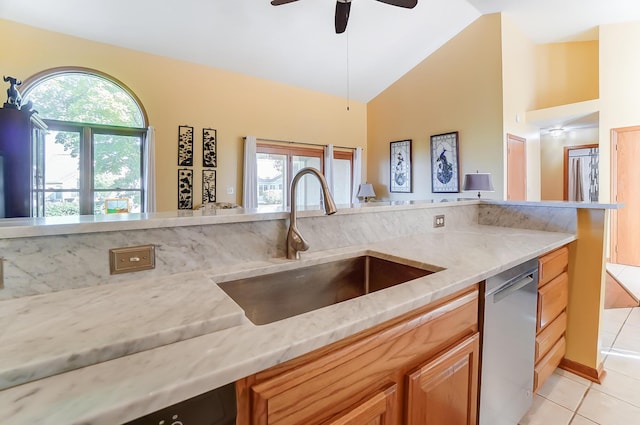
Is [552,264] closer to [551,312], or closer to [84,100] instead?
[551,312]

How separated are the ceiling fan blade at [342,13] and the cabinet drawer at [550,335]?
3.28 m

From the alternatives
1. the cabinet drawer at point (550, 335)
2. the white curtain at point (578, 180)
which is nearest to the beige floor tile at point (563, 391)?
the cabinet drawer at point (550, 335)

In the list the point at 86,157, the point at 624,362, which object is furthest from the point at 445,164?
the point at 86,157

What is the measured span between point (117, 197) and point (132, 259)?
4.09 metres

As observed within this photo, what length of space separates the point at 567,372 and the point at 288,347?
2220 millimetres

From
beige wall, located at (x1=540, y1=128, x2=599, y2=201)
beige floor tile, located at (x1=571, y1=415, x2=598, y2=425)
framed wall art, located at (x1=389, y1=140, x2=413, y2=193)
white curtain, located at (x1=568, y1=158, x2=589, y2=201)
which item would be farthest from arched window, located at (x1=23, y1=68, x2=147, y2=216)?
white curtain, located at (x1=568, y1=158, x2=589, y2=201)

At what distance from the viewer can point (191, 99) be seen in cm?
465

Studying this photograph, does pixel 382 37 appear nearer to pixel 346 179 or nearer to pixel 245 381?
pixel 346 179

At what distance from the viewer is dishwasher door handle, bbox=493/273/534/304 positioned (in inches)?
46.6

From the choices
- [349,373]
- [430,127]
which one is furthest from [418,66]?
[349,373]

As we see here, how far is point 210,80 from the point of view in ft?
15.7

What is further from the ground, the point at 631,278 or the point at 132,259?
the point at 132,259

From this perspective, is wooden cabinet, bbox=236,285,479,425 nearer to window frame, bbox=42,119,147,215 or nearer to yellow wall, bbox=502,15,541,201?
yellow wall, bbox=502,15,541,201

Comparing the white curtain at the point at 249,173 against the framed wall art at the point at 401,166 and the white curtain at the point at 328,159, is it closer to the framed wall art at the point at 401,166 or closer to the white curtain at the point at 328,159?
the white curtain at the point at 328,159
